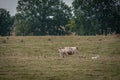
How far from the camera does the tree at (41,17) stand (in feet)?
261

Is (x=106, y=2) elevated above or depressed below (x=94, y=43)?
above

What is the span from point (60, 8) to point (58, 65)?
2498 inches

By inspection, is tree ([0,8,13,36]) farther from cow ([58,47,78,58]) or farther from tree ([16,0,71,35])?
cow ([58,47,78,58])

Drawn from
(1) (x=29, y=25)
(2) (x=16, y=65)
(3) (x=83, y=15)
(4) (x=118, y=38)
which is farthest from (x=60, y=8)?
(2) (x=16, y=65)

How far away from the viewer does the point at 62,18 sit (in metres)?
84.0

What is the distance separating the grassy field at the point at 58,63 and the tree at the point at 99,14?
96.0 feet

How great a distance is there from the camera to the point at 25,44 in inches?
1511

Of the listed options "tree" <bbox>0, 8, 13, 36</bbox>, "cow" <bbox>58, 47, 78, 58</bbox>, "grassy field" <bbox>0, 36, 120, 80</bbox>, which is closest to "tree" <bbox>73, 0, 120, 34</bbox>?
"tree" <bbox>0, 8, 13, 36</bbox>

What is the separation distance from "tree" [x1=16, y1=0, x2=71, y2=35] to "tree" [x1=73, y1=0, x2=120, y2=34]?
1277cm

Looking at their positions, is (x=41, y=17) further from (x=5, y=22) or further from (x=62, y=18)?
(x=5, y=22)

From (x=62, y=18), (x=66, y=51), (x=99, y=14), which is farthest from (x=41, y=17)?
(x=66, y=51)

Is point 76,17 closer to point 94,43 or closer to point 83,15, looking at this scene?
point 83,15

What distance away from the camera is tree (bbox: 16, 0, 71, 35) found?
7969 cm

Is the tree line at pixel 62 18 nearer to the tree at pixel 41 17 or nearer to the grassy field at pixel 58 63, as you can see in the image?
the tree at pixel 41 17
